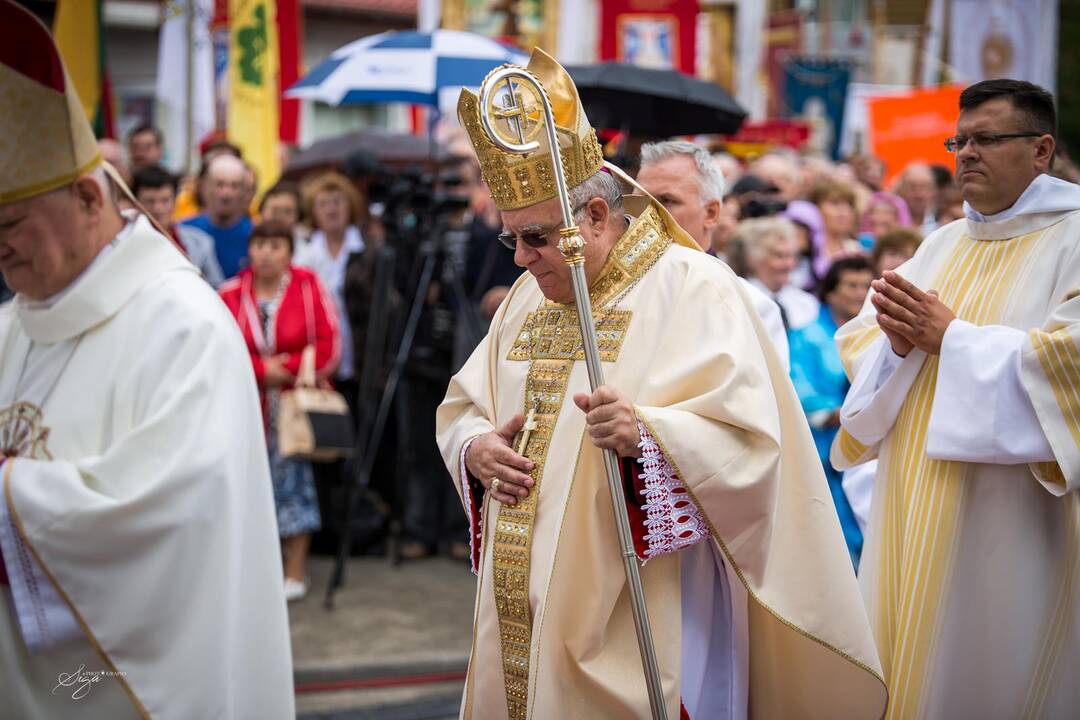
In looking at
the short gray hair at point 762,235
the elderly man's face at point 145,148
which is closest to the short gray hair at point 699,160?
the short gray hair at point 762,235

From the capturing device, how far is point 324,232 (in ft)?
29.0

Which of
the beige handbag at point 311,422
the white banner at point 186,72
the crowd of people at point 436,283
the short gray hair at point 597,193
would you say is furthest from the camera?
the white banner at point 186,72

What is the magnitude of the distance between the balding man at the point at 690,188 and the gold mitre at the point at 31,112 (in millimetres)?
2066

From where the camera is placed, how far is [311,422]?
7000mm

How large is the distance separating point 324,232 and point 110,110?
176 cm

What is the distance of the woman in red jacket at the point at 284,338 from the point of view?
702cm

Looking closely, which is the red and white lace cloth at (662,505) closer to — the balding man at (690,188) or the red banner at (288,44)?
the balding man at (690,188)

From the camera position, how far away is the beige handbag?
22.8ft

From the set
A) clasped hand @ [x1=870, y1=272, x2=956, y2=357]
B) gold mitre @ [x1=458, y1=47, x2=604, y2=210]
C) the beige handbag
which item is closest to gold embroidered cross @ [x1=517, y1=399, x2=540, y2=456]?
gold mitre @ [x1=458, y1=47, x2=604, y2=210]

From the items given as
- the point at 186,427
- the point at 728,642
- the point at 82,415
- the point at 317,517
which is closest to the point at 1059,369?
the point at 728,642

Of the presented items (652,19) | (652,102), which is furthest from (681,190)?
(652,19)

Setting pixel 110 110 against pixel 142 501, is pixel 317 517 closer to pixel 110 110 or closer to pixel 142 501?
pixel 110 110

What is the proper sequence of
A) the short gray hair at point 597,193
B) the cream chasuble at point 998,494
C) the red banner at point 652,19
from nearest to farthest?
the short gray hair at point 597,193 → the cream chasuble at point 998,494 → the red banner at point 652,19

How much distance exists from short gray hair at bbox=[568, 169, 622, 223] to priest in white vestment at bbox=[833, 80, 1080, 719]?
0.92m
